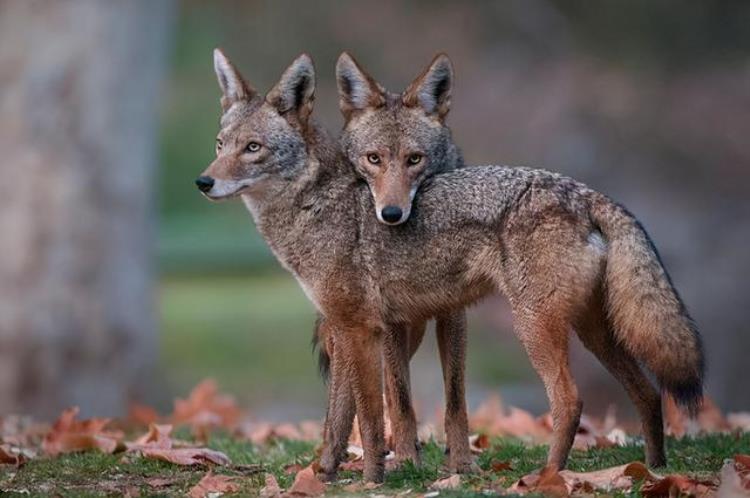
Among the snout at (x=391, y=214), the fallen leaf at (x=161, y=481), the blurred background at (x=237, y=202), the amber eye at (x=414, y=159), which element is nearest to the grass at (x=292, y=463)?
the fallen leaf at (x=161, y=481)

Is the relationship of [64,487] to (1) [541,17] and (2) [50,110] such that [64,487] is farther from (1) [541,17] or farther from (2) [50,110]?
(1) [541,17]

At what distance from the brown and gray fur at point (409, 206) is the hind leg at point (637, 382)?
77 cm

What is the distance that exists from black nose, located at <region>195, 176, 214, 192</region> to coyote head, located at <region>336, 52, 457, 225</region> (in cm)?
95

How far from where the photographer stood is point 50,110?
15.6 metres

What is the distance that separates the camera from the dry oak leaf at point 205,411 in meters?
11.2

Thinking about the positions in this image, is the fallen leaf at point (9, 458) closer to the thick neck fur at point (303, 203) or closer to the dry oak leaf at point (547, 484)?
the thick neck fur at point (303, 203)

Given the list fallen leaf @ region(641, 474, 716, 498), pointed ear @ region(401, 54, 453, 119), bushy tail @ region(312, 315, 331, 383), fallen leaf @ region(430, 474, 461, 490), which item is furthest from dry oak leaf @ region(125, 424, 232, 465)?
fallen leaf @ region(641, 474, 716, 498)

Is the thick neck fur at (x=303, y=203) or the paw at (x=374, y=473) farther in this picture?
the thick neck fur at (x=303, y=203)

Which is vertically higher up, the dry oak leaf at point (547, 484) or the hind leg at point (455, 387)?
the hind leg at point (455, 387)

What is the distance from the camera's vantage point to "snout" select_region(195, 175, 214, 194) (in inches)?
303

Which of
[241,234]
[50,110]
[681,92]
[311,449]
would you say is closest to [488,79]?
[681,92]

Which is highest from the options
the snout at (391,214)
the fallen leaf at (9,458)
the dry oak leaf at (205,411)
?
the snout at (391,214)

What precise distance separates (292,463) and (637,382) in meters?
2.12

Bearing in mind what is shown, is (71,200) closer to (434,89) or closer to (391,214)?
(434,89)
